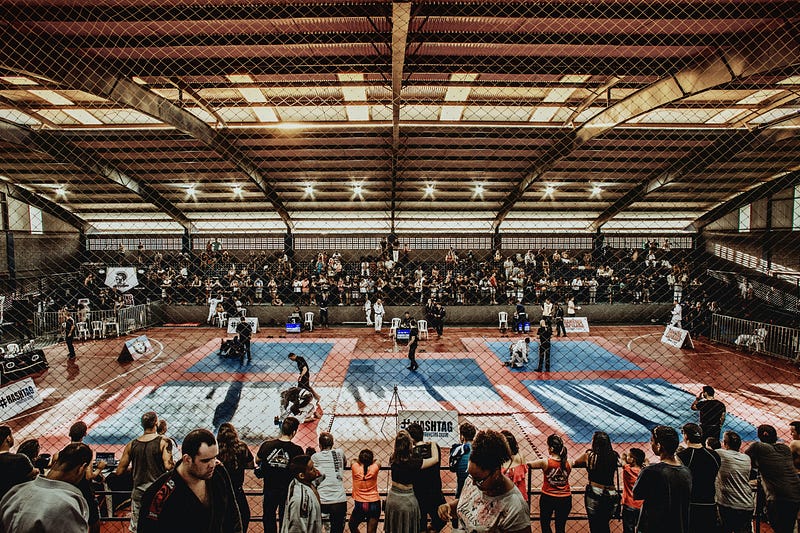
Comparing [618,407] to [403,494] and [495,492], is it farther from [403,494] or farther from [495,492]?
[495,492]

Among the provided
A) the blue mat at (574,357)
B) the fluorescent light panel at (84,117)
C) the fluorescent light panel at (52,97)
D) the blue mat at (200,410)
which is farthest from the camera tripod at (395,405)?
the fluorescent light panel at (84,117)

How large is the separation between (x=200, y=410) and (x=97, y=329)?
11190 millimetres

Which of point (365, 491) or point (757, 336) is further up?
point (365, 491)

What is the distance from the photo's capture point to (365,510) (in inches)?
166

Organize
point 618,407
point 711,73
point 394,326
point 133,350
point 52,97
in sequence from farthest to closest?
1. point 394,326
2. point 133,350
3. point 52,97
4. point 618,407
5. point 711,73

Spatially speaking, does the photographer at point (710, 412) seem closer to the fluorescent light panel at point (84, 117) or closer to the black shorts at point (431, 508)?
the black shorts at point (431, 508)

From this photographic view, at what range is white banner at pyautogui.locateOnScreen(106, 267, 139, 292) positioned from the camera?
19906 millimetres

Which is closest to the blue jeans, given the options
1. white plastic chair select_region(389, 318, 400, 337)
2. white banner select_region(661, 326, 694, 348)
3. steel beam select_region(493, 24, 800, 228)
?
steel beam select_region(493, 24, 800, 228)

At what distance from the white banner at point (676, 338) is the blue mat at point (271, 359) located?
12.9 meters

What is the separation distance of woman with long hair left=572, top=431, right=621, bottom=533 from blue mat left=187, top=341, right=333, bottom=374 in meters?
9.89

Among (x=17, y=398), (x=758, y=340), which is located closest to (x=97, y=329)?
(x=17, y=398)

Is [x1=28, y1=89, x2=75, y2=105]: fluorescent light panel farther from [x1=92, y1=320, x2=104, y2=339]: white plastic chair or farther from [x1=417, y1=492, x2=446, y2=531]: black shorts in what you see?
[x1=417, y1=492, x2=446, y2=531]: black shorts

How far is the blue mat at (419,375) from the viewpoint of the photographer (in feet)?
36.9

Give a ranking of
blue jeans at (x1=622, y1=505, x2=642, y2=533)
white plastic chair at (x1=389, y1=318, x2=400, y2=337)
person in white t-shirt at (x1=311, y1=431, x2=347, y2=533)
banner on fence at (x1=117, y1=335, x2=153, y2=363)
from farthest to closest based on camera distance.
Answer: white plastic chair at (x1=389, y1=318, x2=400, y2=337), banner on fence at (x1=117, y1=335, x2=153, y2=363), blue jeans at (x1=622, y1=505, x2=642, y2=533), person in white t-shirt at (x1=311, y1=431, x2=347, y2=533)
